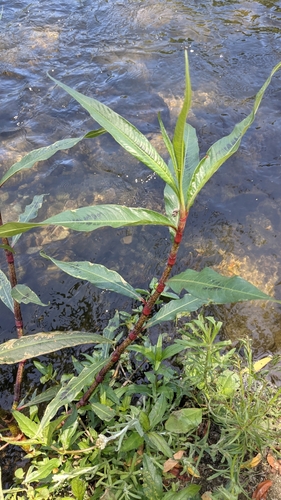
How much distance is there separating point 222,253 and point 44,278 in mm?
1329

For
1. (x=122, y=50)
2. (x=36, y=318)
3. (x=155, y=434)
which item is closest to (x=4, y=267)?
(x=36, y=318)

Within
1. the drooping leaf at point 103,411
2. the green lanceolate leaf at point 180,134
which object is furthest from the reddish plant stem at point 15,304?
the green lanceolate leaf at point 180,134

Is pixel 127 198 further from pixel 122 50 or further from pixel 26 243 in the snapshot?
pixel 122 50

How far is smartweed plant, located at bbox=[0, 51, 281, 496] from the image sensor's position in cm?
132

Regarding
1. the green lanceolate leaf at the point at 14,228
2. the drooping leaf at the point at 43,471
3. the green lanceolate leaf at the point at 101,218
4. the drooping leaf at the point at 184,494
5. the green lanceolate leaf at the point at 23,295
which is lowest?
the drooping leaf at the point at 43,471

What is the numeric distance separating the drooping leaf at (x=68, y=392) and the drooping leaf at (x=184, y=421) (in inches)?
17.6

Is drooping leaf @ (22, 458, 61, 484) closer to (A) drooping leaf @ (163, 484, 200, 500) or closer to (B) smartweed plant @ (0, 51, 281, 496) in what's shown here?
(B) smartweed plant @ (0, 51, 281, 496)

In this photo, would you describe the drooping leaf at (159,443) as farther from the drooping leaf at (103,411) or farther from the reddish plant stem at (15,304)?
the reddish plant stem at (15,304)

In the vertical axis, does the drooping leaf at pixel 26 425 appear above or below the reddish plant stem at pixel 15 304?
below

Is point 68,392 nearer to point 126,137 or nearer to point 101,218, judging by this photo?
point 101,218

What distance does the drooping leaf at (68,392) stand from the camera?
Result: 168 centimetres

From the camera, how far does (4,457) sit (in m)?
2.17

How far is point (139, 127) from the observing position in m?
4.09

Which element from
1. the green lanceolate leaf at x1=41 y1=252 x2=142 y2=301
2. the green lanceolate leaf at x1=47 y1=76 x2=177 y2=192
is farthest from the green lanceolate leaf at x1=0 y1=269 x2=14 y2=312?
the green lanceolate leaf at x1=47 y1=76 x2=177 y2=192
